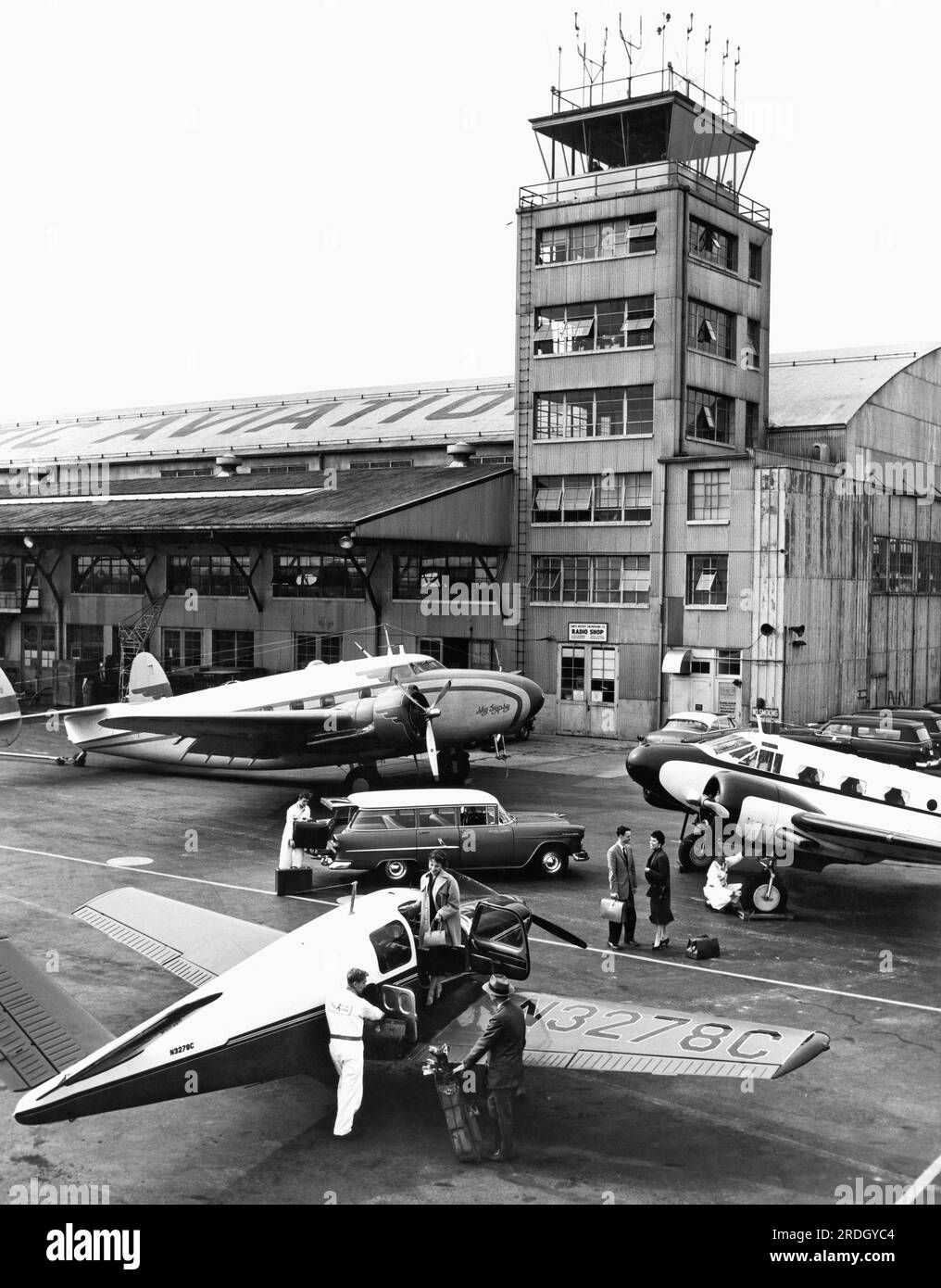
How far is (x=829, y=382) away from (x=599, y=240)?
15410 mm

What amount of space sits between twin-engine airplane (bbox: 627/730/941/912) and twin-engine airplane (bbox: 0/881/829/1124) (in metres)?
9.31

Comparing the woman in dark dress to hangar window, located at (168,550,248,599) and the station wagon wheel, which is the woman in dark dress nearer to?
the station wagon wheel

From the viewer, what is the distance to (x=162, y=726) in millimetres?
30344

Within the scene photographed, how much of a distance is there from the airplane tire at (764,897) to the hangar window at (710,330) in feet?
99.2

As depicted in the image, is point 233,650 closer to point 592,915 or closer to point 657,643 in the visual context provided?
point 657,643

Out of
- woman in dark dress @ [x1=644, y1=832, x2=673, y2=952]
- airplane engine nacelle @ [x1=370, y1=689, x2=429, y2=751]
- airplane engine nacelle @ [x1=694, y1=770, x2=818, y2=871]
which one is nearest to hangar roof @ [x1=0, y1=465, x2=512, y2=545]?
airplane engine nacelle @ [x1=370, y1=689, x2=429, y2=751]

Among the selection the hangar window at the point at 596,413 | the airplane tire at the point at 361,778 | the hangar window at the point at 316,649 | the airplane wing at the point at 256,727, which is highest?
the hangar window at the point at 596,413

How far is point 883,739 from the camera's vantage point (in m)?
38.2

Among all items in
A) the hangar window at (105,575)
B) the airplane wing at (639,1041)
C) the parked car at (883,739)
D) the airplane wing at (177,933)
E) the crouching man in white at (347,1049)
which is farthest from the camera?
the hangar window at (105,575)

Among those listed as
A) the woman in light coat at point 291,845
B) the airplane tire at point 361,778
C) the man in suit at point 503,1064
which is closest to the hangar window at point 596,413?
the airplane tire at point 361,778

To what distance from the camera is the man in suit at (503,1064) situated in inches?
464

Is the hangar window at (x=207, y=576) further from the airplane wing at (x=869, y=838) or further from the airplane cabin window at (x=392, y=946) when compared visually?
the airplane cabin window at (x=392, y=946)

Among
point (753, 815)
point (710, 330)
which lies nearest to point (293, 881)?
point (753, 815)
